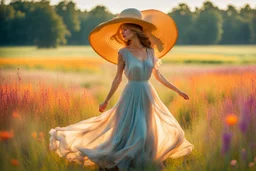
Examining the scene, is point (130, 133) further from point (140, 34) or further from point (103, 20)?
point (103, 20)

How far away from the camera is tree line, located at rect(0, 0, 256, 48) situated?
26.6 metres

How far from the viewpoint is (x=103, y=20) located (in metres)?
26.8

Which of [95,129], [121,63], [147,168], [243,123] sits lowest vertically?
[147,168]

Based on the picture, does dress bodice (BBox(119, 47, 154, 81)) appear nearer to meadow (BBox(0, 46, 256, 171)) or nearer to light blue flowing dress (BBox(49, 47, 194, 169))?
light blue flowing dress (BBox(49, 47, 194, 169))

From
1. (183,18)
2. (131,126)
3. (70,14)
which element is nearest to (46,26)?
(70,14)

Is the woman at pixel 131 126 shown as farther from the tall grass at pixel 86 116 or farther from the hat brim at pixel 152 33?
the tall grass at pixel 86 116

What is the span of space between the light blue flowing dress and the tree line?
20818 mm

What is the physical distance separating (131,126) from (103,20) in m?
23.5

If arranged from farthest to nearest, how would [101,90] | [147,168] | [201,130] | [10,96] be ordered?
[101,90] < [10,96] < [201,130] < [147,168]

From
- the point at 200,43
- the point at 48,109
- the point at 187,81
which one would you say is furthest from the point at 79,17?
the point at 48,109

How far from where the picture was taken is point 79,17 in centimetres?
2619

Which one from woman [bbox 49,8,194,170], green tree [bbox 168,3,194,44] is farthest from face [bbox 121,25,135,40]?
green tree [bbox 168,3,194,44]

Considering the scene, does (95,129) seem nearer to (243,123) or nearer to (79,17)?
(243,123)

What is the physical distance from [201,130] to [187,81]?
3.32 metres
